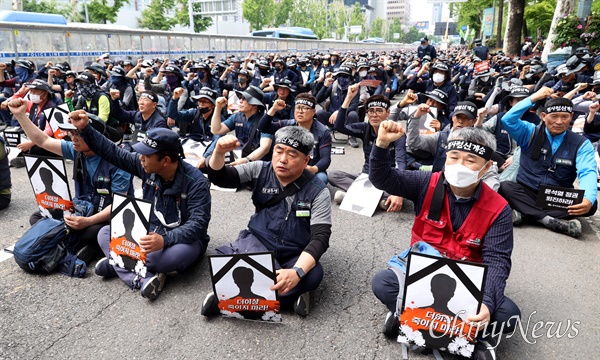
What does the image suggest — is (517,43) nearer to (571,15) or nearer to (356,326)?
(571,15)

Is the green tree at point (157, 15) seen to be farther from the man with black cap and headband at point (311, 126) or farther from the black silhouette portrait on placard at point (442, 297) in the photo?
the black silhouette portrait on placard at point (442, 297)

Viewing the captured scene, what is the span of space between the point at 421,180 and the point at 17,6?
30.9m

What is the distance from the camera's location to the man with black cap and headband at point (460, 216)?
9.18ft

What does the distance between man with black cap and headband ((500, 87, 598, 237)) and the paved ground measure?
56 centimetres

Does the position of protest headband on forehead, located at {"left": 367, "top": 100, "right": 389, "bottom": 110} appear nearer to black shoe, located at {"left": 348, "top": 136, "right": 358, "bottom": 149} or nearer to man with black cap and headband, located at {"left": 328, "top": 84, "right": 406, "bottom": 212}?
man with black cap and headband, located at {"left": 328, "top": 84, "right": 406, "bottom": 212}

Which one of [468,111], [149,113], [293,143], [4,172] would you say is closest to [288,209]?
[293,143]

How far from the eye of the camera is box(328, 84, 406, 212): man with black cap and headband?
5512 mm

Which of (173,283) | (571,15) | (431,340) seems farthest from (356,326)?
(571,15)

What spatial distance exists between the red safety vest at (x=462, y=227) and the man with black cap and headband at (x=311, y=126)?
2.40m

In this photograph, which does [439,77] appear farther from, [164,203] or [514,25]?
[514,25]

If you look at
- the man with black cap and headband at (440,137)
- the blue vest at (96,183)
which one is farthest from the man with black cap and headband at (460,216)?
the blue vest at (96,183)

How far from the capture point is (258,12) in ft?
175

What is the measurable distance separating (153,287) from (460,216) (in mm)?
2496

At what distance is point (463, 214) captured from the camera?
2.97m
